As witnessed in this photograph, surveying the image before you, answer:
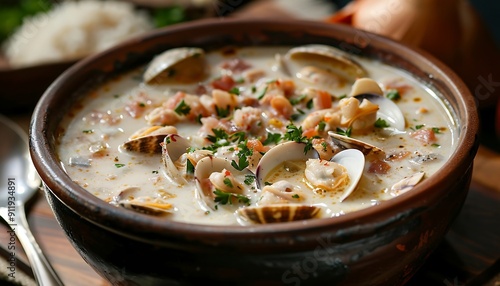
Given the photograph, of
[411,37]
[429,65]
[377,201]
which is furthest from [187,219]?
[411,37]

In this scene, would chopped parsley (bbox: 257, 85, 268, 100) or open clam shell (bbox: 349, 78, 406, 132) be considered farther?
chopped parsley (bbox: 257, 85, 268, 100)

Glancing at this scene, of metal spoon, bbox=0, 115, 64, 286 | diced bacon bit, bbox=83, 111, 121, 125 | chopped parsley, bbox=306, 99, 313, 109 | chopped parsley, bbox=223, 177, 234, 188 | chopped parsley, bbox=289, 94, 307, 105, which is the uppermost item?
chopped parsley, bbox=223, 177, 234, 188

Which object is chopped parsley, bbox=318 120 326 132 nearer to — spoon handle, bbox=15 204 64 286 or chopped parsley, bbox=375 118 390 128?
chopped parsley, bbox=375 118 390 128

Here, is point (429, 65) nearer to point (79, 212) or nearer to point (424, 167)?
point (424, 167)

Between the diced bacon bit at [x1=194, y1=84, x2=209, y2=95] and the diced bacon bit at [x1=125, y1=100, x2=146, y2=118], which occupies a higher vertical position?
the diced bacon bit at [x1=125, y1=100, x2=146, y2=118]

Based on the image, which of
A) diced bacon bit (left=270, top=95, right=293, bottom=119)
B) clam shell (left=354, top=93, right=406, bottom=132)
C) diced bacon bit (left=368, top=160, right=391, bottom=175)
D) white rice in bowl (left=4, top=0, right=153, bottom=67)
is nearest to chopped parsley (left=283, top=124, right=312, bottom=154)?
diced bacon bit (left=270, top=95, right=293, bottom=119)

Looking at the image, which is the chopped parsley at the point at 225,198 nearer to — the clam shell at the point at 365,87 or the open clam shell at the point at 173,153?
the open clam shell at the point at 173,153

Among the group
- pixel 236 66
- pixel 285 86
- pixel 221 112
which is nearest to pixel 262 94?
pixel 285 86
